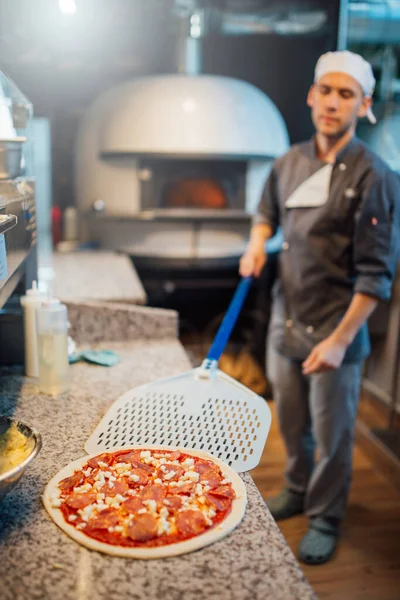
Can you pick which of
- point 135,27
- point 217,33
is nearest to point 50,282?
point 135,27

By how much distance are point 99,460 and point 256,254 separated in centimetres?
124

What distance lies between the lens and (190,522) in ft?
2.69

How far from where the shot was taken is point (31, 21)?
181 cm

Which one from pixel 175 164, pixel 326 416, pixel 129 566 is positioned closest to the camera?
pixel 129 566

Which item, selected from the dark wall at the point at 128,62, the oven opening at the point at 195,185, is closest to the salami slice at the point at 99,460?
the oven opening at the point at 195,185

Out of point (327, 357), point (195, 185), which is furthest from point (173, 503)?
point (195, 185)

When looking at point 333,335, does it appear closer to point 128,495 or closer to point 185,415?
point 185,415

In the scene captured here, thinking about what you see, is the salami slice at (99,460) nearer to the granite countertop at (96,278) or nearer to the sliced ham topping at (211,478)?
the sliced ham topping at (211,478)

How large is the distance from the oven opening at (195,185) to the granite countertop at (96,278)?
1.39ft

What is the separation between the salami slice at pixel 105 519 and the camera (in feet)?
2.66

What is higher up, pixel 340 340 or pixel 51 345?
pixel 51 345

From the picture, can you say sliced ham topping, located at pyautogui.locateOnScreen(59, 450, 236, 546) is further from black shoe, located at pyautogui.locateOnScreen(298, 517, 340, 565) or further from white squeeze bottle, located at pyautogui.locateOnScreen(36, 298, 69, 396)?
black shoe, located at pyautogui.locateOnScreen(298, 517, 340, 565)

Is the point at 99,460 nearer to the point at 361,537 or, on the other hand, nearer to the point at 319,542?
the point at 319,542

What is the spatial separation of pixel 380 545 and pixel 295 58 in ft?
9.41
